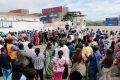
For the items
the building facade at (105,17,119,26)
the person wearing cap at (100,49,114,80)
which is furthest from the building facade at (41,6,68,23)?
the person wearing cap at (100,49,114,80)

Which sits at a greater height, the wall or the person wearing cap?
the person wearing cap

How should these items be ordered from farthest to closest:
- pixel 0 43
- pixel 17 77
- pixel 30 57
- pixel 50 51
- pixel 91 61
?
pixel 0 43 < pixel 50 51 < pixel 30 57 < pixel 91 61 < pixel 17 77

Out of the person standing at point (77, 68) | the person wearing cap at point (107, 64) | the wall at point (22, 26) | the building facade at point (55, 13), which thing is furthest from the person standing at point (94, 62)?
the building facade at point (55, 13)

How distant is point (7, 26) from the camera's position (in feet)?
168

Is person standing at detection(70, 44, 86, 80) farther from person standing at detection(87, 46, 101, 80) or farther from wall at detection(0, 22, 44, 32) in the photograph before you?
wall at detection(0, 22, 44, 32)

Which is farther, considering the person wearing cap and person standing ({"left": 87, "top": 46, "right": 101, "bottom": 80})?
person standing ({"left": 87, "top": 46, "right": 101, "bottom": 80})

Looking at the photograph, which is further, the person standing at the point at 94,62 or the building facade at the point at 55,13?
the building facade at the point at 55,13

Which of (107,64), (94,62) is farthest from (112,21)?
(107,64)

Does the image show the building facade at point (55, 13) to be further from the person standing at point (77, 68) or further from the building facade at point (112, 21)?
the person standing at point (77, 68)

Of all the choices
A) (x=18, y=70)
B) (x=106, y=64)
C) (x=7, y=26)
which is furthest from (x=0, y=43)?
(x=7, y=26)

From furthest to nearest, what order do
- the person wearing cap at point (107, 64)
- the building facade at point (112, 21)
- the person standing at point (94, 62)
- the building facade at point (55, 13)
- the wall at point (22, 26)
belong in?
1. the building facade at point (55, 13)
2. the building facade at point (112, 21)
3. the wall at point (22, 26)
4. the person standing at point (94, 62)
5. the person wearing cap at point (107, 64)

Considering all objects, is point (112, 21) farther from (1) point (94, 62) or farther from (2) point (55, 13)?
(1) point (94, 62)

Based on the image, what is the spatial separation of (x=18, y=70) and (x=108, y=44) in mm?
10332

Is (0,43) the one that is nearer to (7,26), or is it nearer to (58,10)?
(7,26)
